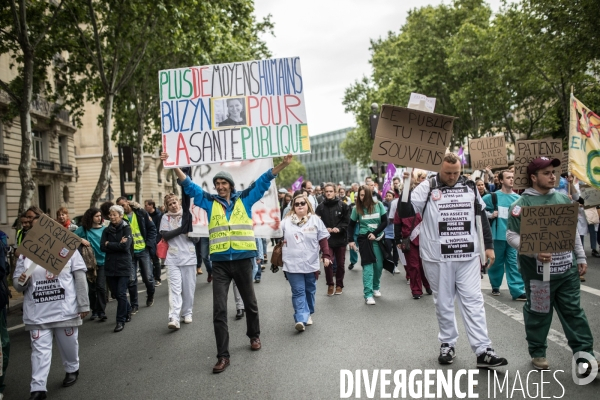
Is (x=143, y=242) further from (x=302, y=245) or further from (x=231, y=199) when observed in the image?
(x=231, y=199)

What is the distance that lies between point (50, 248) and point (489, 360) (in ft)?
13.6

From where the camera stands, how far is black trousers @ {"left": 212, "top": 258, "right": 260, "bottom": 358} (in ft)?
17.8

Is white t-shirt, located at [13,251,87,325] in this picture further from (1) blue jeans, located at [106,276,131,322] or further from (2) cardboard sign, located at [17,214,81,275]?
(1) blue jeans, located at [106,276,131,322]

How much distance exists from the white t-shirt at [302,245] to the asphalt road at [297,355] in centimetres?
77

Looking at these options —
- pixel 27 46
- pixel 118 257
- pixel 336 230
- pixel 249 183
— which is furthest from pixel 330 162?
pixel 249 183

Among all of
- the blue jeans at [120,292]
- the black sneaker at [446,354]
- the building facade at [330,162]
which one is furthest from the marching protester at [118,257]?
the building facade at [330,162]

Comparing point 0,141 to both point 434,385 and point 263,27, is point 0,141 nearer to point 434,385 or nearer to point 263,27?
point 263,27

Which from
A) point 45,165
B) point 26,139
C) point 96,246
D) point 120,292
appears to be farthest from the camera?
point 45,165

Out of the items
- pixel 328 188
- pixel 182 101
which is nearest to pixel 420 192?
pixel 182 101

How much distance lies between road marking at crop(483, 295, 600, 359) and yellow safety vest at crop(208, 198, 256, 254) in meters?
3.27

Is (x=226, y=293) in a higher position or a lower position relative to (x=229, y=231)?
lower

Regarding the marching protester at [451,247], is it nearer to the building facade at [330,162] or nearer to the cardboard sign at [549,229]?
the cardboard sign at [549,229]

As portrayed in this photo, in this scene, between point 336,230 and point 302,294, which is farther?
point 336,230

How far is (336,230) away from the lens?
9.04 meters
